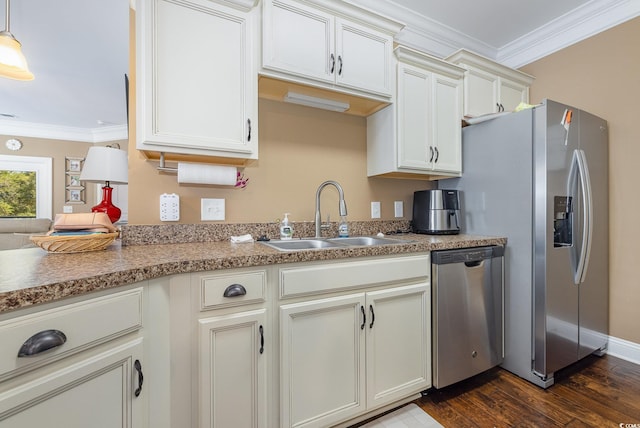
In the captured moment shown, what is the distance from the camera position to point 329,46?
5.46 feet

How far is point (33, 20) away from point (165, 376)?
2969mm

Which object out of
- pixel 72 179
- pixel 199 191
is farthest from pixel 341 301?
pixel 72 179

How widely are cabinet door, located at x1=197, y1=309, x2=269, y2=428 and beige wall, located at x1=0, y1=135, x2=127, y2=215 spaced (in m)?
5.78

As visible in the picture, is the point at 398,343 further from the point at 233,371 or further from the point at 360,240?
the point at 233,371

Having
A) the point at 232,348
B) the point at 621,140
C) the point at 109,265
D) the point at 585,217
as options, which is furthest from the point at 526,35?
the point at 109,265

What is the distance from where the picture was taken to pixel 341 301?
132cm

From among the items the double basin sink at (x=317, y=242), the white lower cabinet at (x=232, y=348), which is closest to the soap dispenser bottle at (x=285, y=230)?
the double basin sink at (x=317, y=242)

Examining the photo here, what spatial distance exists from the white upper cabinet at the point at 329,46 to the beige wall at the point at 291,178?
0.35 meters

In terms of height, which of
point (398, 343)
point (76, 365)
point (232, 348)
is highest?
point (76, 365)

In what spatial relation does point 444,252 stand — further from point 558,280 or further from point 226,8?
point 226,8

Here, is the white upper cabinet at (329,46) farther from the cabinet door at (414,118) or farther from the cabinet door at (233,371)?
the cabinet door at (233,371)

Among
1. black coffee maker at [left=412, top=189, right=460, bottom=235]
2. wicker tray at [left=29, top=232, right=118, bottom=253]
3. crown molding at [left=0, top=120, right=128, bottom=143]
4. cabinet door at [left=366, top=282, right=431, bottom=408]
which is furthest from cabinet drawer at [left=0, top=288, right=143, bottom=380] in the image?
crown molding at [left=0, top=120, right=128, bottom=143]

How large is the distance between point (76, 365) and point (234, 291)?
48 cm

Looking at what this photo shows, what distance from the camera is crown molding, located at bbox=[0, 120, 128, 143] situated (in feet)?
16.3
